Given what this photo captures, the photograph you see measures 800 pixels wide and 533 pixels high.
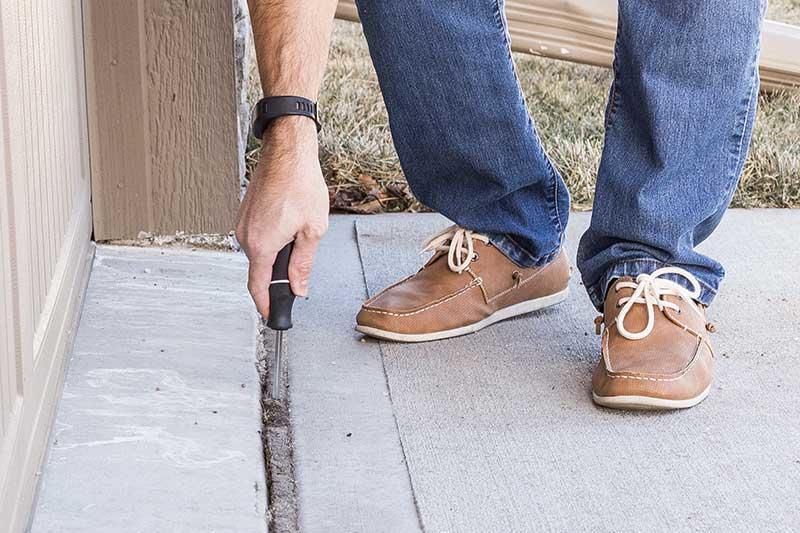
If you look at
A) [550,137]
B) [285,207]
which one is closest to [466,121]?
[285,207]

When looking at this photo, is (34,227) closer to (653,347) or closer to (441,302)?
(441,302)

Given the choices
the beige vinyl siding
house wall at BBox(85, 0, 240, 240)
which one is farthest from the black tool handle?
the beige vinyl siding

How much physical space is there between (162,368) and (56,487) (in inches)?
13.7

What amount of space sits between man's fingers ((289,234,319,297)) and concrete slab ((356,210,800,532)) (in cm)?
28

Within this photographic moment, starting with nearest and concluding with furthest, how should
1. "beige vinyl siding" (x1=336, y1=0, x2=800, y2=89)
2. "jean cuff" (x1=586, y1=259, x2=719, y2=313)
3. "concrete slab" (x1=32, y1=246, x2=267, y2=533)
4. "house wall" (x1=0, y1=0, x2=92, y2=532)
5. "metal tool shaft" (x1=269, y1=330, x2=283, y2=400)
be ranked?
"house wall" (x1=0, y1=0, x2=92, y2=532) → "concrete slab" (x1=32, y1=246, x2=267, y2=533) → "metal tool shaft" (x1=269, y1=330, x2=283, y2=400) → "jean cuff" (x1=586, y1=259, x2=719, y2=313) → "beige vinyl siding" (x1=336, y1=0, x2=800, y2=89)

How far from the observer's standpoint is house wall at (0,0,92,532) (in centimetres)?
109

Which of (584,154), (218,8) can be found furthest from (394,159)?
(218,8)

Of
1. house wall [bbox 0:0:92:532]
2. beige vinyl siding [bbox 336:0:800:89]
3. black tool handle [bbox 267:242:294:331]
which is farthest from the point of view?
beige vinyl siding [bbox 336:0:800:89]

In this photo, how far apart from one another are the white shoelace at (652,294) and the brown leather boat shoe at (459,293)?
21cm

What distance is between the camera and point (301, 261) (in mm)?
1313

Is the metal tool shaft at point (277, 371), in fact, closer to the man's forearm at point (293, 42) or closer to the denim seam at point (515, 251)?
the man's forearm at point (293, 42)

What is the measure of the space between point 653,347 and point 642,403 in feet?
0.33

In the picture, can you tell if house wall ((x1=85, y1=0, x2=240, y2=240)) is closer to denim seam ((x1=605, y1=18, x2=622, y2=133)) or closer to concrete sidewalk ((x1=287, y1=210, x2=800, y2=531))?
concrete sidewalk ((x1=287, y1=210, x2=800, y2=531))

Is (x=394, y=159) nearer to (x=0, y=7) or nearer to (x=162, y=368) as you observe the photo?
(x=162, y=368)
